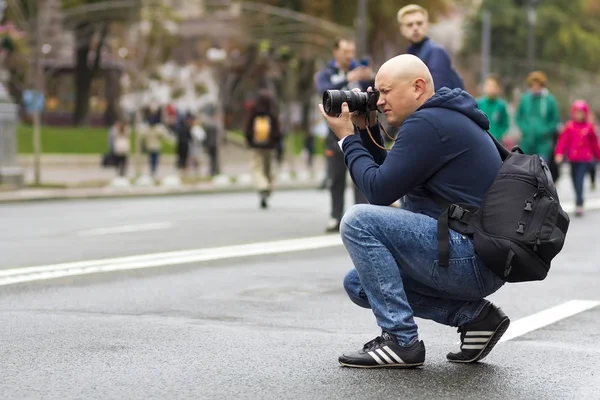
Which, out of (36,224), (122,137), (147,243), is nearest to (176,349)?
(147,243)

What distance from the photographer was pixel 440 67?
10789 mm

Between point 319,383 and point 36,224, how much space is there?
34.1ft

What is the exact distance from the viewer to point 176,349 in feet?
19.8

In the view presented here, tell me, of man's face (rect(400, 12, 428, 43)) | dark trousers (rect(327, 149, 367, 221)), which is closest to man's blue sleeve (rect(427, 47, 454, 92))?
man's face (rect(400, 12, 428, 43))

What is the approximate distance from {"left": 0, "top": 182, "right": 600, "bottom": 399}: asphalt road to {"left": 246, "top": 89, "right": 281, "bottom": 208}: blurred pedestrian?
6671 mm

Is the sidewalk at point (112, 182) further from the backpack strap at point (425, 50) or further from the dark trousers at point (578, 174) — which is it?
the backpack strap at point (425, 50)

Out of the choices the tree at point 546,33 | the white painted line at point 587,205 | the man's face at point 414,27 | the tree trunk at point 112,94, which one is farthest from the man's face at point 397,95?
the tree at point 546,33

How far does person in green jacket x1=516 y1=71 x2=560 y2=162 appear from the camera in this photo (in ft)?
55.7

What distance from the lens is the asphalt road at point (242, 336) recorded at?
204 inches

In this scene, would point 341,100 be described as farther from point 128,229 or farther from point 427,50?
point 128,229

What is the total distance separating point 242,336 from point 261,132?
485 inches

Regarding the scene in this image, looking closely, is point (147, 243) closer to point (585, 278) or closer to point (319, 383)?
point (585, 278)

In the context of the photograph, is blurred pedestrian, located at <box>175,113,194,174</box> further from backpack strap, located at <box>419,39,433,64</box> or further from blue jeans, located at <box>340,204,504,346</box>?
blue jeans, located at <box>340,204,504,346</box>

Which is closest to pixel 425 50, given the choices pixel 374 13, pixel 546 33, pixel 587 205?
pixel 587 205
